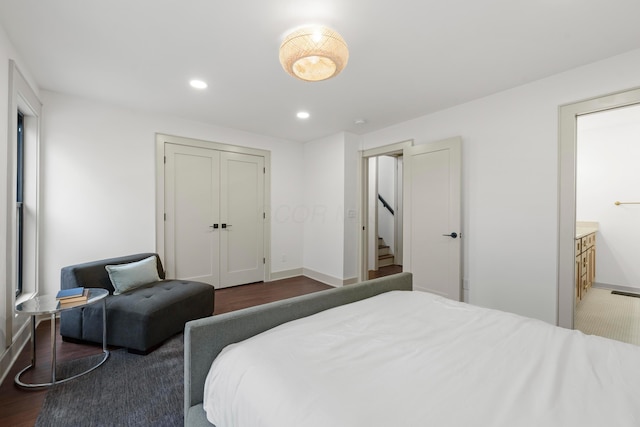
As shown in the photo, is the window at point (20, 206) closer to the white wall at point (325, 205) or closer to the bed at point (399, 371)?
the bed at point (399, 371)

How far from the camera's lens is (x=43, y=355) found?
2287 millimetres

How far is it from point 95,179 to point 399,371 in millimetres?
3760

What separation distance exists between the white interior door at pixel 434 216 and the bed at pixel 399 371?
174cm

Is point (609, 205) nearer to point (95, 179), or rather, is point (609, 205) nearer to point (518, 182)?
point (518, 182)

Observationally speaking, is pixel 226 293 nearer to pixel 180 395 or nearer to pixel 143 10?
pixel 180 395

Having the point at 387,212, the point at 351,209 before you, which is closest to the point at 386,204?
the point at 387,212

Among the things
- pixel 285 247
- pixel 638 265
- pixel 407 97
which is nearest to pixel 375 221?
pixel 285 247

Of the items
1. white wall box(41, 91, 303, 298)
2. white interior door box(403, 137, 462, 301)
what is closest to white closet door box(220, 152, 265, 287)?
white wall box(41, 91, 303, 298)

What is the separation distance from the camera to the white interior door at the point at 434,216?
3.18m

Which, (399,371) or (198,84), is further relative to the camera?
(198,84)

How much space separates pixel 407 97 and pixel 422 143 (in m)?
0.79

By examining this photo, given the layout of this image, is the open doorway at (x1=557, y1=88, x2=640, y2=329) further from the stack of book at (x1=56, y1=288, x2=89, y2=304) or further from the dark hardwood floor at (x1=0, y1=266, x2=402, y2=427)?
the stack of book at (x1=56, y1=288, x2=89, y2=304)

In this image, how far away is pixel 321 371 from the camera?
39.7 inches

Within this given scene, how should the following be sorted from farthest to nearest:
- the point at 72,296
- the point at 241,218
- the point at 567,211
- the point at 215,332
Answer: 1. the point at 241,218
2. the point at 567,211
3. the point at 72,296
4. the point at 215,332
